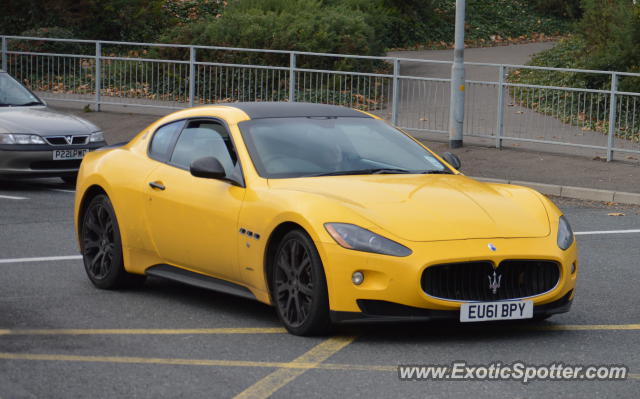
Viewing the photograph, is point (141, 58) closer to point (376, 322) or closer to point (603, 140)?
point (603, 140)

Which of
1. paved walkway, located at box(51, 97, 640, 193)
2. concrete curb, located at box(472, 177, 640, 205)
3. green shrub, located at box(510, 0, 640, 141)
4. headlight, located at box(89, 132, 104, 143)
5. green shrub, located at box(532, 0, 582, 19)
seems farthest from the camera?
green shrub, located at box(532, 0, 582, 19)

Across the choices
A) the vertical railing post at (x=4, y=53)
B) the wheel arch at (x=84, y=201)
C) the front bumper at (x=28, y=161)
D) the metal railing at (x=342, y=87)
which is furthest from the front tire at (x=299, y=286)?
the vertical railing post at (x=4, y=53)

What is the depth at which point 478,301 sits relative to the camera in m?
7.21

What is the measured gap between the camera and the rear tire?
909 centimetres

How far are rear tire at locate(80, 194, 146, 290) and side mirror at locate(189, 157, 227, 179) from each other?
123 cm

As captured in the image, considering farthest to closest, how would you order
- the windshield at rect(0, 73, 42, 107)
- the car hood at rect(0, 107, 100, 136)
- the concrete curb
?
the windshield at rect(0, 73, 42, 107)
the car hood at rect(0, 107, 100, 136)
the concrete curb

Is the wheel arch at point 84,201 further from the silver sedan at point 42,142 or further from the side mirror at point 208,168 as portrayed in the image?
the silver sedan at point 42,142

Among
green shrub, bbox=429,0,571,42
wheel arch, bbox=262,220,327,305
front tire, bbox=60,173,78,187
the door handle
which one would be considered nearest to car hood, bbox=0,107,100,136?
front tire, bbox=60,173,78,187

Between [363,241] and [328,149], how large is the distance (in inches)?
52.3

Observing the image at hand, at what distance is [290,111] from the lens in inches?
345

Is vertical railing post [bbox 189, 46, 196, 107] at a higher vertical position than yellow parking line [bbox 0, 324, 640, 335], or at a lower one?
higher

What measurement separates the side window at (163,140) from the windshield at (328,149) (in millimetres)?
777

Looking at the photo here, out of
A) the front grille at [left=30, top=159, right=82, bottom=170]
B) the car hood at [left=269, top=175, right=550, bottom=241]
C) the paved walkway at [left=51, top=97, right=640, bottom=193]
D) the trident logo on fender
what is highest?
the car hood at [left=269, top=175, right=550, bottom=241]

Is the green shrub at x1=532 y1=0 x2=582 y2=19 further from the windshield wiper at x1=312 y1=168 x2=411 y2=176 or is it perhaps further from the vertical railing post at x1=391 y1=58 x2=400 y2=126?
the windshield wiper at x1=312 y1=168 x2=411 y2=176
